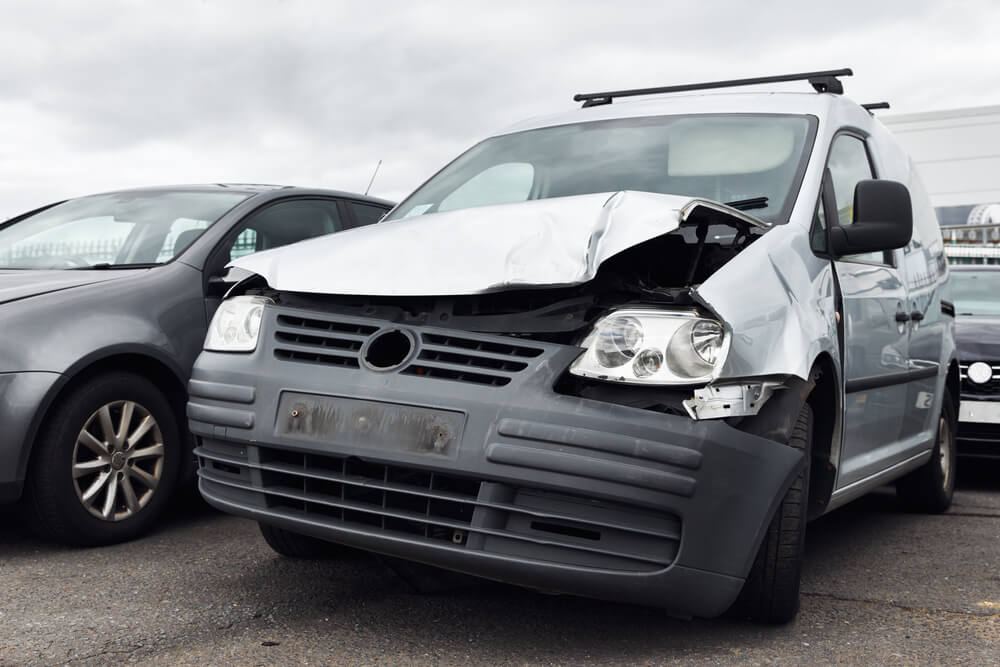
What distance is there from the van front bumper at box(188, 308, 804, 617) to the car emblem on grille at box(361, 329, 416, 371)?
3 centimetres

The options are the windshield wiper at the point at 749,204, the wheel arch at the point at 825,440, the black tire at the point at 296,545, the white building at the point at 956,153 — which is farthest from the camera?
the white building at the point at 956,153

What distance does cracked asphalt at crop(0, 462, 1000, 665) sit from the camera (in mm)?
3008

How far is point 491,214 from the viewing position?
3.28m

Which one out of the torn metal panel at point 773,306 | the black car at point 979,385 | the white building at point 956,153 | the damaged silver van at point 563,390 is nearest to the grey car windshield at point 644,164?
the damaged silver van at point 563,390

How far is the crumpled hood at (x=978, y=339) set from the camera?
6.93m

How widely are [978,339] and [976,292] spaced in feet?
4.53

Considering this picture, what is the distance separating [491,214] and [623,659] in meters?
1.35

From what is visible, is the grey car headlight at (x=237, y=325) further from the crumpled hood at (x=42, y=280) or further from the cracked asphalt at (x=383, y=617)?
the crumpled hood at (x=42, y=280)

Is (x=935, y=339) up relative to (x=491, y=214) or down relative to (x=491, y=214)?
down

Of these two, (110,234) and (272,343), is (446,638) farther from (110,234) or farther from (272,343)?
(110,234)

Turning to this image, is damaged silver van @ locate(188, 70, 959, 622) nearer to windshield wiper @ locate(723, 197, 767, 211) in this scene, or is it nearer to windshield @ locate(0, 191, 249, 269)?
windshield wiper @ locate(723, 197, 767, 211)

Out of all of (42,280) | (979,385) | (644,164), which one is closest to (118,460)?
(42,280)

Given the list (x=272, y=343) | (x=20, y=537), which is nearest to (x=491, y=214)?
(x=272, y=343)

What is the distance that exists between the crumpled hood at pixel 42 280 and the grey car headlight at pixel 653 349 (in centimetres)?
246
